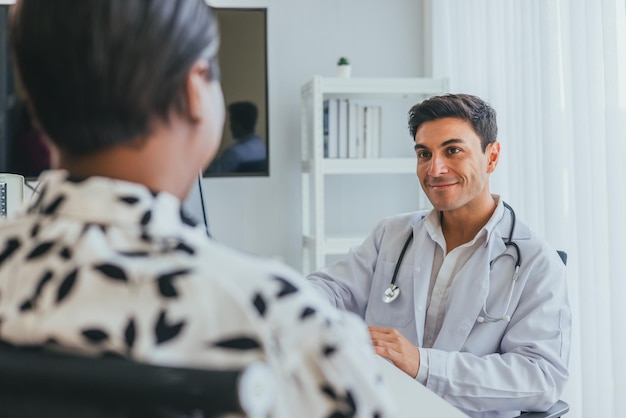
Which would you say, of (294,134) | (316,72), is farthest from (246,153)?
(316,72)

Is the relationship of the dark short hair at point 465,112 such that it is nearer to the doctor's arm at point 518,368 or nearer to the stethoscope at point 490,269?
the stethoscope at point 490,269

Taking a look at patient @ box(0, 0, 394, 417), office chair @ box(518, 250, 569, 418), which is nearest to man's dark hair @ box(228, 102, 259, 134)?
office chair @ box(518, 250, 569, 418)

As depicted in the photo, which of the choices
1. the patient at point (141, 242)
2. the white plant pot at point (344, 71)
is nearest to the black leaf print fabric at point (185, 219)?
the patient at point (141, 242)

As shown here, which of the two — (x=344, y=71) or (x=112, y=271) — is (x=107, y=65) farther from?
(x=344, y=71)

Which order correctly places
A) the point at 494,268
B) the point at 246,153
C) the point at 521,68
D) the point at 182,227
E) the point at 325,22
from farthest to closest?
the point at 325,22
the point at 246,153
the point at 521,68
the point at 494,268
the point at 182,227

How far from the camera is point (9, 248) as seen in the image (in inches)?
21.4

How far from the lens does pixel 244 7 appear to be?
326 centimetres

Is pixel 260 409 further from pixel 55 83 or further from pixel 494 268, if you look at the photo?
pixel 494 268

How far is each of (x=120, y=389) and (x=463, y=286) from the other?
1.25 m

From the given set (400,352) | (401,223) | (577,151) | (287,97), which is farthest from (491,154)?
(287,97)

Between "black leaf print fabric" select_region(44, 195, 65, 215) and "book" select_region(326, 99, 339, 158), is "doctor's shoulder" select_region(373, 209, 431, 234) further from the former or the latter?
"black leaf print fabric" select_region(44, 195, 65, 215)

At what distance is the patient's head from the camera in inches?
20.1

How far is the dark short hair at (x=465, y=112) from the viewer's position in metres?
1.76

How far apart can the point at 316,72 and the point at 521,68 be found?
1.11 m
